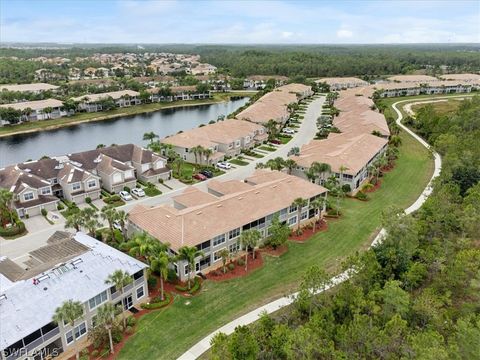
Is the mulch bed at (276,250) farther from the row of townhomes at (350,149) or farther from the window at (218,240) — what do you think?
the row of townhomes at (350,149)

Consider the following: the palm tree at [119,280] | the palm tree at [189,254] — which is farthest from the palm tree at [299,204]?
the palm tree at [119,280]

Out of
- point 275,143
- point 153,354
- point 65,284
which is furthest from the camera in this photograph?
point 275,143

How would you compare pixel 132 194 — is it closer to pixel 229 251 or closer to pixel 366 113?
pixel 229 251

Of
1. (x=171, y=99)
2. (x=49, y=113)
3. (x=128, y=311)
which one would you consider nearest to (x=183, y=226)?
(x=128, y=311)

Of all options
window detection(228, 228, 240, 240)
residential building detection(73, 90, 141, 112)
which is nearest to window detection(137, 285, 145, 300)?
window detection(228, 228, 240, 240)

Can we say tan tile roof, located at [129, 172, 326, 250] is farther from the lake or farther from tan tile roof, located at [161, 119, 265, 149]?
the lake
